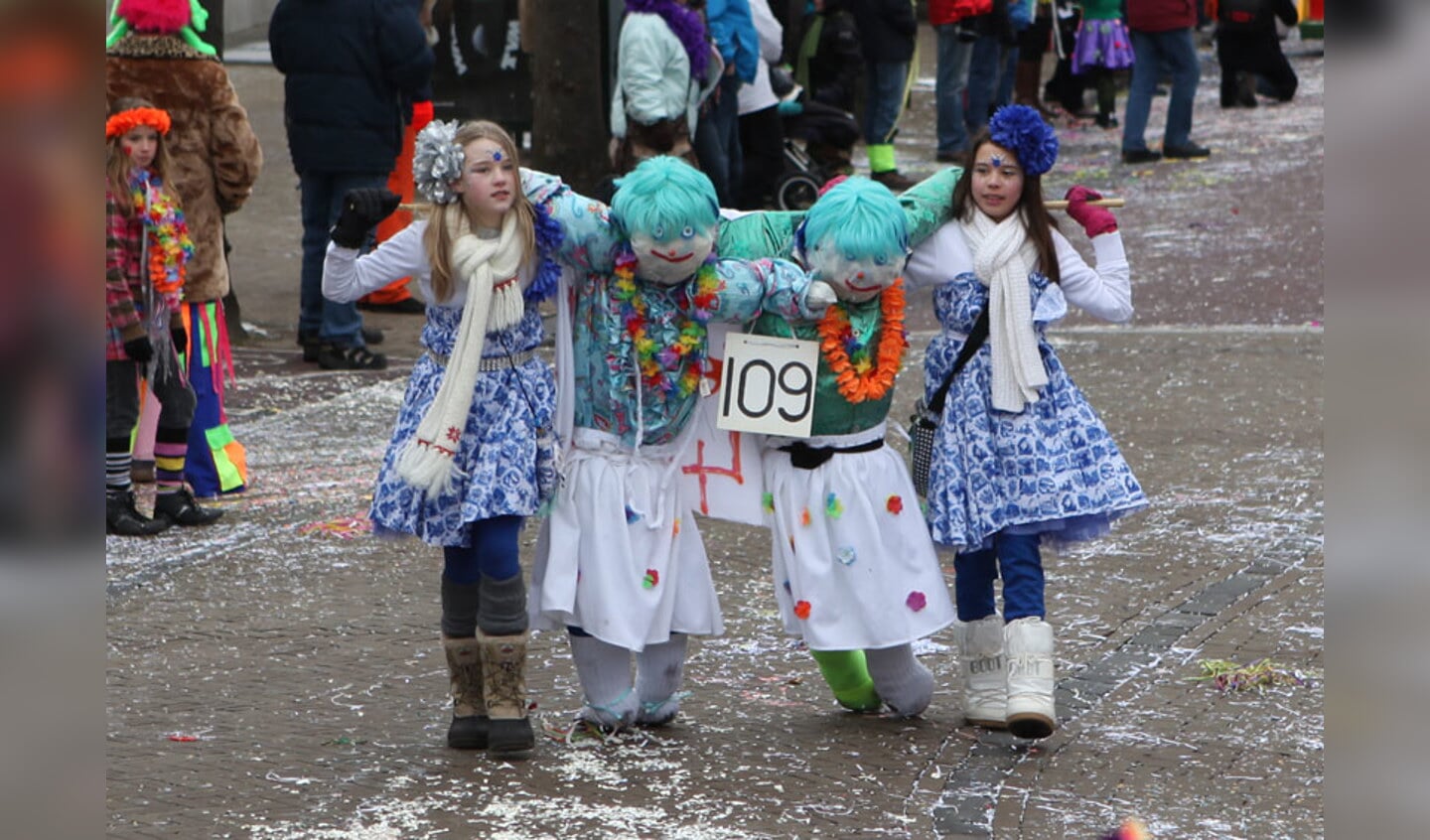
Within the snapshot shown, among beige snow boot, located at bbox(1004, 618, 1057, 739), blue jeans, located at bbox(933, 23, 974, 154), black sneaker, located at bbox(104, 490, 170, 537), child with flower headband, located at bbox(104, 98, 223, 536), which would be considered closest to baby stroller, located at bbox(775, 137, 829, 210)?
blue jeans, located at bbox(933, 23, 974, 154)

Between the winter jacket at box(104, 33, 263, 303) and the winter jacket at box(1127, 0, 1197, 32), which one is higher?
the winter jacket at box(1127, 0, 1197, 32)

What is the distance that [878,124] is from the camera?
44.6 ft

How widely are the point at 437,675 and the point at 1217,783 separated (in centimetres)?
219

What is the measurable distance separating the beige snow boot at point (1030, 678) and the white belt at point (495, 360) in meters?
1.39

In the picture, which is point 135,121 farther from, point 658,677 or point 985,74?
point 985,74

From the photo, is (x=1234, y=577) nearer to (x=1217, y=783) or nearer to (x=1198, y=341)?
(x=1217, y=783)

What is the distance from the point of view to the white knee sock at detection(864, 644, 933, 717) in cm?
491

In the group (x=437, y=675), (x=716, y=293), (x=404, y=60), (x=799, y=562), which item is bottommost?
(x=437, y=675)

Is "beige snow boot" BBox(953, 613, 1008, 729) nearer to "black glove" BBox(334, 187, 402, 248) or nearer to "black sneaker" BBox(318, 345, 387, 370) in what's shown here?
"black glove" BBox(334, 187, 402, 248)

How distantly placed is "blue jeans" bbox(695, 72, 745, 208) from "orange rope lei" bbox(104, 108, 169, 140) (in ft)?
16.2

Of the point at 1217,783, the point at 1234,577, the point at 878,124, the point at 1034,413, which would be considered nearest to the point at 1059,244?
the point at 1034,413

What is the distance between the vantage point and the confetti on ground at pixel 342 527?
691 cm

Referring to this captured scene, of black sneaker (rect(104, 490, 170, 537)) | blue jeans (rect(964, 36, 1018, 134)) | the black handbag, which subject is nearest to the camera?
the black handbag

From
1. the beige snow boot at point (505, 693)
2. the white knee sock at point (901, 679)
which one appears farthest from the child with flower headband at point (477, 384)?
the white knee sock at point (901, 679)
